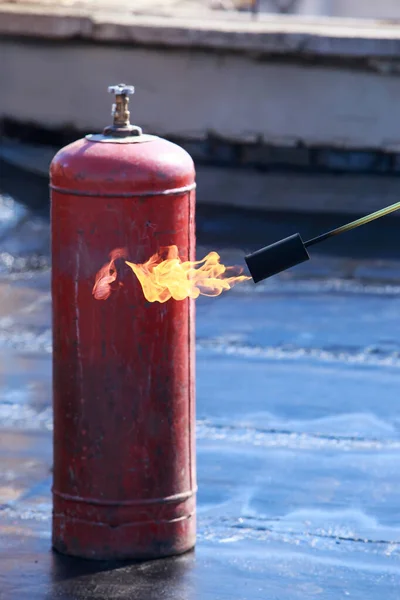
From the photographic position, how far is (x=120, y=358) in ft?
12.3

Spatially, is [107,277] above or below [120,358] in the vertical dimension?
above

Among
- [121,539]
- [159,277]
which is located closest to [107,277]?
[159,277]

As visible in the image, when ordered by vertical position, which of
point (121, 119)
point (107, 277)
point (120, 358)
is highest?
point (121, 119)

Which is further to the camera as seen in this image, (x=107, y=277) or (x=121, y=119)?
(x=121, y=119)

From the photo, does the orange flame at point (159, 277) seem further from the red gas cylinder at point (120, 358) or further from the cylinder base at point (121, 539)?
the cylinder base at point (121, 539)

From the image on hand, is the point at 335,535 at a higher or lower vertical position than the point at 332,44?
lower

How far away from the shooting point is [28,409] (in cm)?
534

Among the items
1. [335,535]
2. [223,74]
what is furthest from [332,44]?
[335,535]

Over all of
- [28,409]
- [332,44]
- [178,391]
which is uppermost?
[332,44]

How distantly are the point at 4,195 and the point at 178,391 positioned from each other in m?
5.62

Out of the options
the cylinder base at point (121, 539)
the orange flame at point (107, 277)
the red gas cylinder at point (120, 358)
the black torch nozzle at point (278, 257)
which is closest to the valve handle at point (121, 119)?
the red gas cylinder at point (120, 358)

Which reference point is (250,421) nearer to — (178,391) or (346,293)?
(178,391)

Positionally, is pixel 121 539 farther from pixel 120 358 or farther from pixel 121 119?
pixel 121 119

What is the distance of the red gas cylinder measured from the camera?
12.0ft
